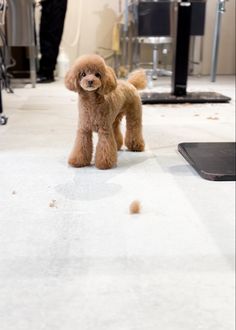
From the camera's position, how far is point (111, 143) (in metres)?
0.91

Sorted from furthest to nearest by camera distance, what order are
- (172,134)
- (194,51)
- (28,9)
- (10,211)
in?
(194,51) < (28,9) < (172,134) < (10,211)

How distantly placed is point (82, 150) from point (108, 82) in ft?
0.59

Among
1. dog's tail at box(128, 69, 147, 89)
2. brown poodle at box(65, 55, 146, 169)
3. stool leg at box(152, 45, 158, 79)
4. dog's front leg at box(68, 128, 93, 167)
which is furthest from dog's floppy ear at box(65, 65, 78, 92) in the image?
stool leg at box(152, 45, 158, 79)

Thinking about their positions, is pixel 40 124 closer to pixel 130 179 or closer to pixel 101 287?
pixel 130 179

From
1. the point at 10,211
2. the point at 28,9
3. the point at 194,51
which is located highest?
the point at 28,9

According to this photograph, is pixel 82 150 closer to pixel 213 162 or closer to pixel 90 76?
pixel 90 76

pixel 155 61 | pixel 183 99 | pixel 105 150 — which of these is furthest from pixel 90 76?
pixel 155 61

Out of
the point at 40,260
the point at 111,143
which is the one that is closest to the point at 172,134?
the point at 111,143

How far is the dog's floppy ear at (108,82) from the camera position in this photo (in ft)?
2.63

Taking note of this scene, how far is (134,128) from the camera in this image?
1.01 m

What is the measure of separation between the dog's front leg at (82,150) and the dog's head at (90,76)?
13 centimetres

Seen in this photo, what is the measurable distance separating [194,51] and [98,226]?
89.7 inches

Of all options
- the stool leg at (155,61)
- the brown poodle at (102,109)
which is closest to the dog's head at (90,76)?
the brown poodle at (102,109)

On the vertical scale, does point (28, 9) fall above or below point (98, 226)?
above
